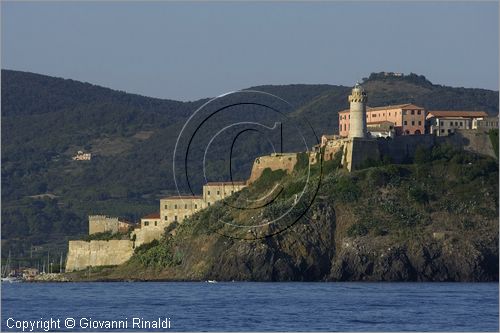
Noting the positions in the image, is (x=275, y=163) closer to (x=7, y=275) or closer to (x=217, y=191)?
Answer: (x=217, y=191)

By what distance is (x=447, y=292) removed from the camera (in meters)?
90.4

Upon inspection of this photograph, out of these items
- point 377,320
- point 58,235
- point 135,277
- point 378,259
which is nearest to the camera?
point 377,320

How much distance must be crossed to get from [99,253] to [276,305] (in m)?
46.7

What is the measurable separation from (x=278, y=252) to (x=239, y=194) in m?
14.1

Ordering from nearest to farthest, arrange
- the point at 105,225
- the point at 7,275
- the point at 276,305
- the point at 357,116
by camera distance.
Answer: the point at 276,305 → the point at 357,116 → the point at 105,225 → the point at 7,275

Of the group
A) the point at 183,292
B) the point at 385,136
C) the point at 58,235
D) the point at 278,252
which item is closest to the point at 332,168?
the point at 385,136

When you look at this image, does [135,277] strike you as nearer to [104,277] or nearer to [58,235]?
[104,277]

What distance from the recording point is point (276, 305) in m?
78.4

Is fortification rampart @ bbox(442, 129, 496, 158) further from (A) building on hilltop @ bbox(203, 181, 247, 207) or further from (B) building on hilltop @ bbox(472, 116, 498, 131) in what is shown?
(A) building on hilltop @ bbox(203, 181, 247, 207)

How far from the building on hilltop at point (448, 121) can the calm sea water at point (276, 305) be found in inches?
935

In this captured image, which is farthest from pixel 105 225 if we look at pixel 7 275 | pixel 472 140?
pixel 472 140

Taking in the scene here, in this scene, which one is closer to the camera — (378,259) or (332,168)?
(378,259)

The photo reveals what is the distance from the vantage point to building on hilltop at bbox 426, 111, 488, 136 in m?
125

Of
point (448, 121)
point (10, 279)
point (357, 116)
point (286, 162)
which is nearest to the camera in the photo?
point (357, 116)
